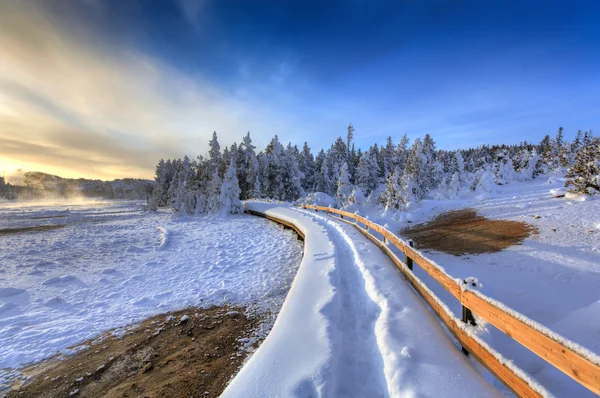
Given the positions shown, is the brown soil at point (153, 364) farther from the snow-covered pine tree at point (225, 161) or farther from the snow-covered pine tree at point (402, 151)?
the snow-covered pine tree at point (402, 151)

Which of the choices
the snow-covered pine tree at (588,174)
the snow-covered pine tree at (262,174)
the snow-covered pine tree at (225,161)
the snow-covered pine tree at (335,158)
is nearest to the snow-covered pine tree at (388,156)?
the snow-covered pine tree at (335,158)

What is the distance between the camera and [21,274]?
9.48 m

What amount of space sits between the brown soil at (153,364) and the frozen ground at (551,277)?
3963mm

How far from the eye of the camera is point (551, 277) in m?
7.28

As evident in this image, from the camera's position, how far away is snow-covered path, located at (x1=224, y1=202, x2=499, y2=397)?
2.95 m

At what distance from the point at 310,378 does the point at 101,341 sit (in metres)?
4.54

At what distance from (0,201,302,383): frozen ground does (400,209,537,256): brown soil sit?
711 cm

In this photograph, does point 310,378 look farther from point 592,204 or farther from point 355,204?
point 355,204

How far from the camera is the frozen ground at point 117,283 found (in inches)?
216

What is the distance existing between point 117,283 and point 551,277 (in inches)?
518

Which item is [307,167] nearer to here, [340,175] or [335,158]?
[335,158]

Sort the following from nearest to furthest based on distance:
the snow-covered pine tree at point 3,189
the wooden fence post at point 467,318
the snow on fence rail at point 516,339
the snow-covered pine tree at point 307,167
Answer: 1. the snow on fence rail at point 516,339
2. the wooden fence post at point 467,318
3. the snow-covered pine tree at point 307,167
4. the snow-covered pine tree at point 3,189

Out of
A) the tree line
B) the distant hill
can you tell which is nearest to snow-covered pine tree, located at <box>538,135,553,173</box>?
the tree line

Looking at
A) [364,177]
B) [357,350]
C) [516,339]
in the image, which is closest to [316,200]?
[364,177]
